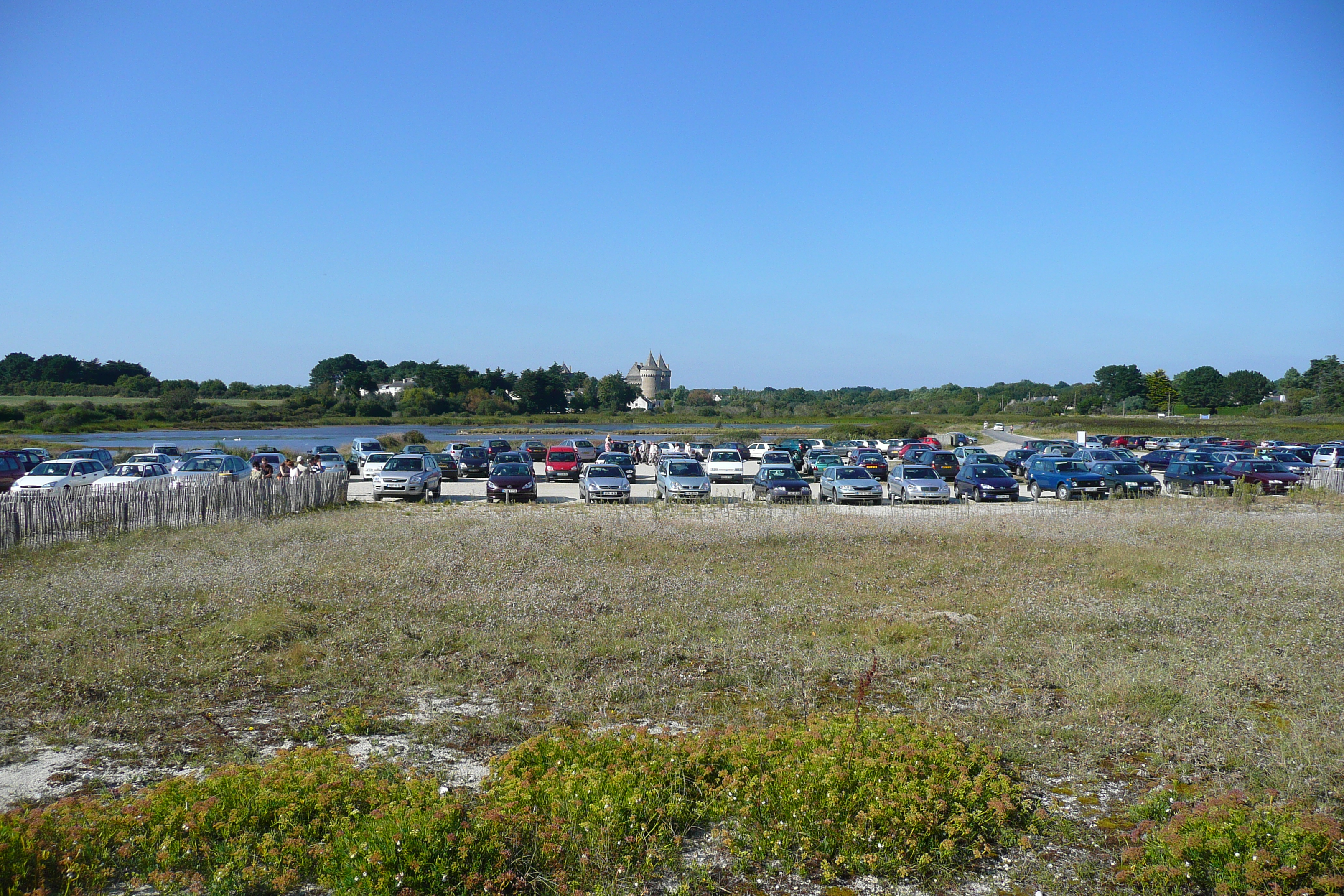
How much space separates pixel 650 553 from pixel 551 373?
160350 millimetres

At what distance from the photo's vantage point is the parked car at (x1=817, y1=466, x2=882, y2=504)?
98.3 feet

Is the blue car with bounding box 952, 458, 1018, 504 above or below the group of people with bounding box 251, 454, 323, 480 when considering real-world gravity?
below

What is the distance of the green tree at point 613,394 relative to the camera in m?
184

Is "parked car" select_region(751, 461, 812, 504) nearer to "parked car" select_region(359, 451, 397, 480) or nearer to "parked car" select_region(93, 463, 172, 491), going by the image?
"parked car" select_region(359, 451, 397, 480)

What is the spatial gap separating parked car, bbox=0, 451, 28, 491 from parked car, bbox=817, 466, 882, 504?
29.7 m

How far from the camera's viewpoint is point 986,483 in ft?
102

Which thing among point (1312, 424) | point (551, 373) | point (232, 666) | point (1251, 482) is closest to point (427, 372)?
point (551, 373)

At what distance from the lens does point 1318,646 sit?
1014 cm

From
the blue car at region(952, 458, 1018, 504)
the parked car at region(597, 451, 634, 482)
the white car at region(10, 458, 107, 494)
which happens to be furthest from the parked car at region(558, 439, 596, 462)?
the white car at region(10, 458, 107, 494)

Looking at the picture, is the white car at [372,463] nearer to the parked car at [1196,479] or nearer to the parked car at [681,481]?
the parked car at [681,481]

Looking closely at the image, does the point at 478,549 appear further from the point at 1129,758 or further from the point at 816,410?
the point at 816,410

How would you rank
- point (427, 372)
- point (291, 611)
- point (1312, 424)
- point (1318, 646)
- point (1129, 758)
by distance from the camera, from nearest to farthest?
point (1129, 758), point (1318, 646), point (291, 611), point (1312, 424), point (427, 372)

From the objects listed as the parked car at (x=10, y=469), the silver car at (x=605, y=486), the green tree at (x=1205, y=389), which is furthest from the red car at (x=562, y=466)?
the green tree at (x=1205, y=389)

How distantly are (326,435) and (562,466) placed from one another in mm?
68699
